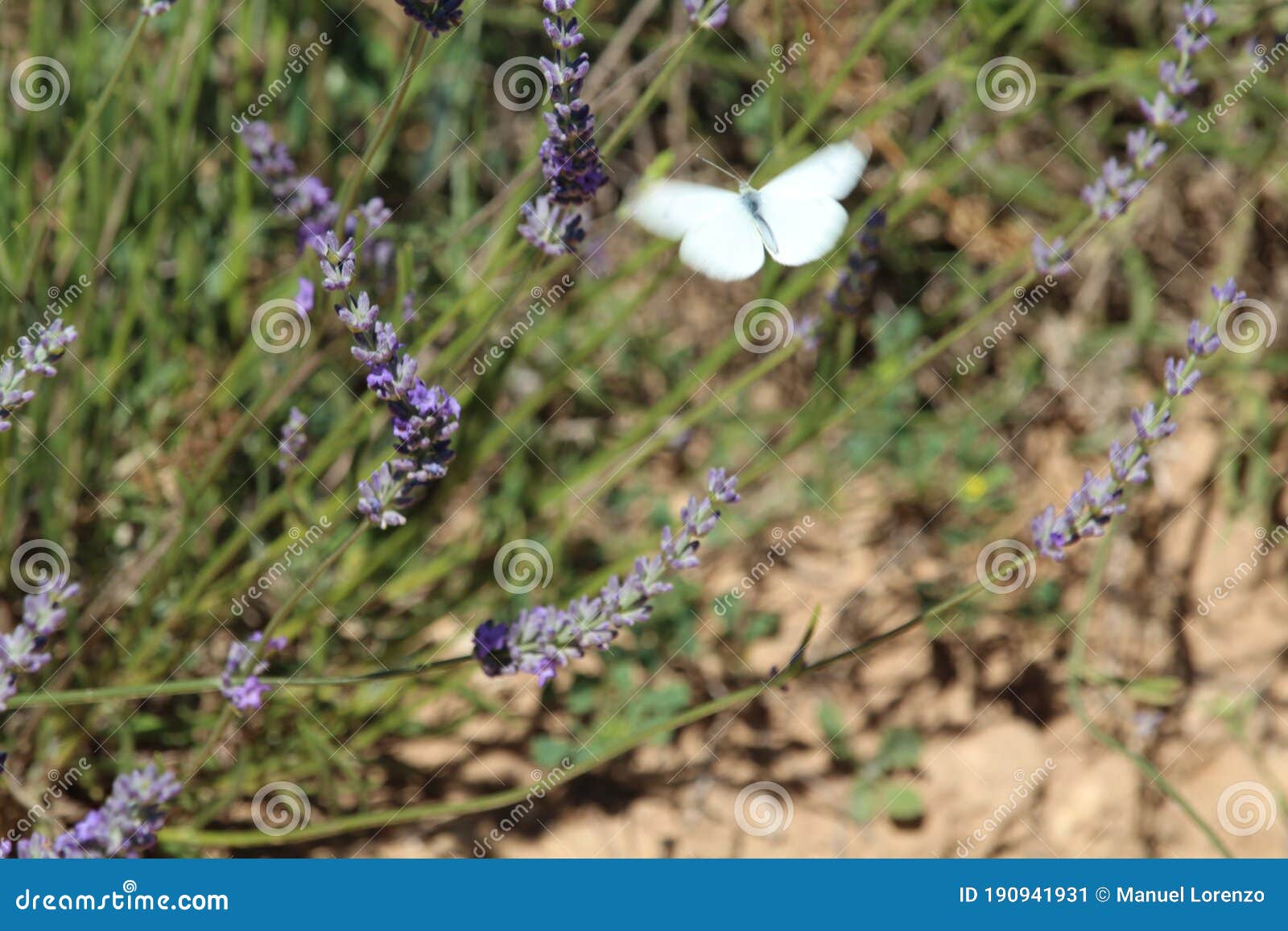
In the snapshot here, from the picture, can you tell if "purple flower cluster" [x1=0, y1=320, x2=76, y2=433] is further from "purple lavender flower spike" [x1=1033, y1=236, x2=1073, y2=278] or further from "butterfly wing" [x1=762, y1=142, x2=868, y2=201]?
"purple lavender flower spike" [x1=1033, y1=236, x2=1073, y2=278]

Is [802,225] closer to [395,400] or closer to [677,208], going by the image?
[677,208]

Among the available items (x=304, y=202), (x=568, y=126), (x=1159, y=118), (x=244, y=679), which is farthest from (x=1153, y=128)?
(x=244, y=679)

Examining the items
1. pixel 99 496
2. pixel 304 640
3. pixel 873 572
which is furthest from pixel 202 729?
pixel 873 572

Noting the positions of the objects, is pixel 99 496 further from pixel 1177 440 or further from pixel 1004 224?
pixel 1177 440

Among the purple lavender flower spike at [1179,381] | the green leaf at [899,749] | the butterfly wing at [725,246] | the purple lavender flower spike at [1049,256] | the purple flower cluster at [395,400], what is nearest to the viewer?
the purple flower cluster at [395,400]

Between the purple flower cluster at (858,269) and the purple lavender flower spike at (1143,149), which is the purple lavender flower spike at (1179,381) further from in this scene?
the purple flower cluster at (858,269)

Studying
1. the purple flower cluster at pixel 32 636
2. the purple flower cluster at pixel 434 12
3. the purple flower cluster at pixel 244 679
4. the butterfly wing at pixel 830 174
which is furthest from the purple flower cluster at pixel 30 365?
the butterfly wing at pixel 830 174

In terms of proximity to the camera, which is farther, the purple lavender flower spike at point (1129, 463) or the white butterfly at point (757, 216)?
the white butterfly at point (757, 216)
